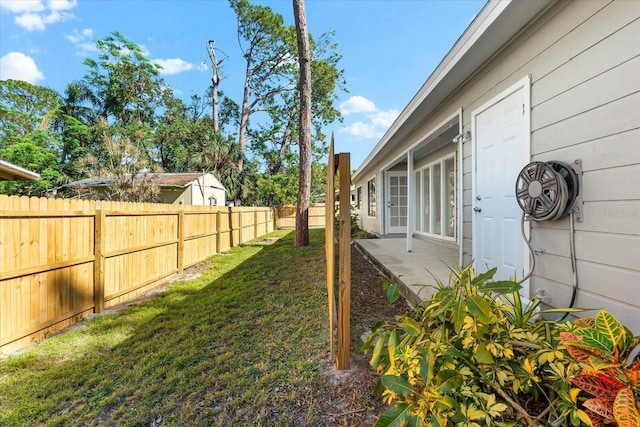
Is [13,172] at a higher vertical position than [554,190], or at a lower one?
higher

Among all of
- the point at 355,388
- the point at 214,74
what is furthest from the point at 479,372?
the point at 214,74

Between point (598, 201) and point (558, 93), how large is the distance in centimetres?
86

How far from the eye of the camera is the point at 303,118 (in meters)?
8.98

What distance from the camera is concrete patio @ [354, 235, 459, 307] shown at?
10.8ft

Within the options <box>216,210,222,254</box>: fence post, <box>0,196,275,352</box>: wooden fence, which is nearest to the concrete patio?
<box>0,196,275,352</box>: wooden fence

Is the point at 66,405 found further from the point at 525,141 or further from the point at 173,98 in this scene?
the point at 173,98

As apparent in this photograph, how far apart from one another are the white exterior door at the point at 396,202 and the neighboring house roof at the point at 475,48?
4.69 metres

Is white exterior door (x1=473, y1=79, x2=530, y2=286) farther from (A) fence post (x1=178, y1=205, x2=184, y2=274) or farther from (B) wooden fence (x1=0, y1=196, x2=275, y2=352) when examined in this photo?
(A) fence post (x1=178, y1=205, x2=184, y2=274)

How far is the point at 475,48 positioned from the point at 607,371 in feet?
9.27

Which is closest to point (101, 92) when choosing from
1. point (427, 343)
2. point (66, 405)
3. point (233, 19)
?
point (233, 19)

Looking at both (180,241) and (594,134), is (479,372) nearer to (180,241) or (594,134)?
(594,134)

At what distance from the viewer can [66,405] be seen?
6.79 feet

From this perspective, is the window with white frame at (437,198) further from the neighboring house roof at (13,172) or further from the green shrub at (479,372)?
the neighboring house roof at (13,172)

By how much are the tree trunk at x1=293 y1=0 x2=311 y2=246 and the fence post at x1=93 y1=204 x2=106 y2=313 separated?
224 inches
